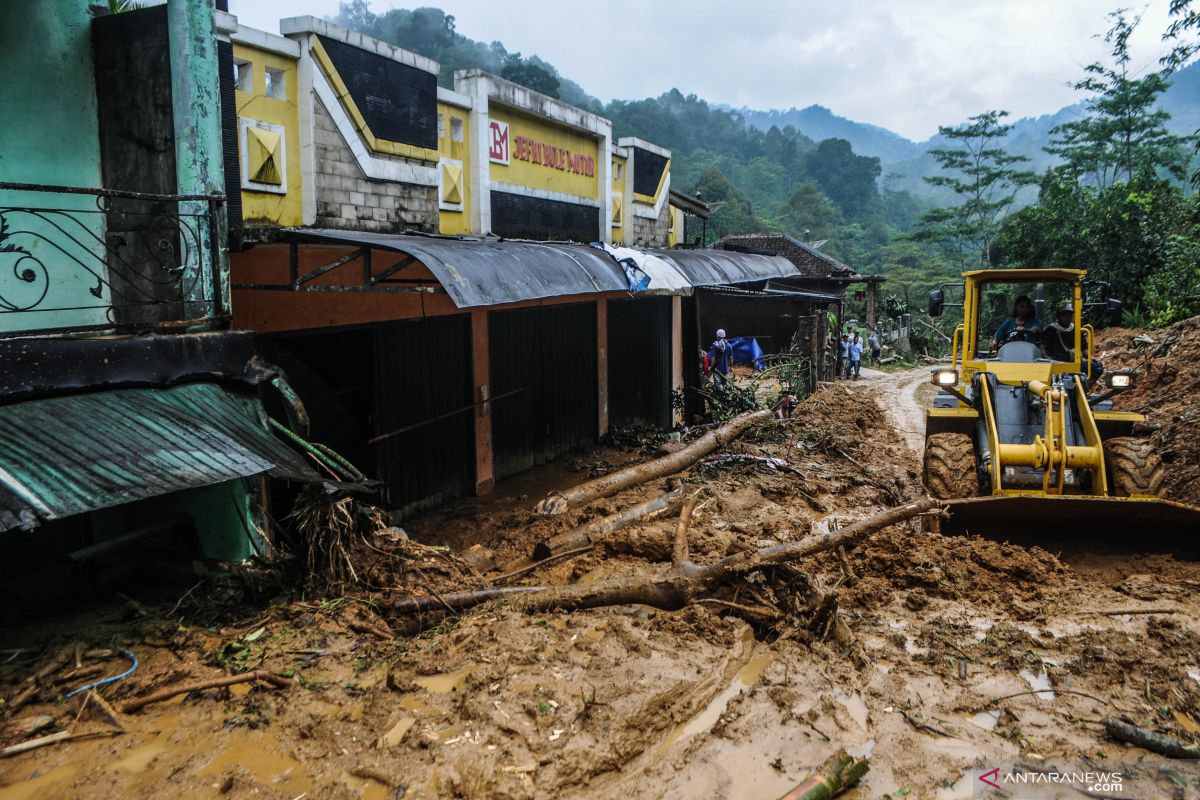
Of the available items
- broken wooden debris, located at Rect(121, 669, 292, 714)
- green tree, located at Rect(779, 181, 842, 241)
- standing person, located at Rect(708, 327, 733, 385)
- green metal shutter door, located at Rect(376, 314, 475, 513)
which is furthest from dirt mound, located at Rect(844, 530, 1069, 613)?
green tree, located at Rect(779, 181, 842, 241)

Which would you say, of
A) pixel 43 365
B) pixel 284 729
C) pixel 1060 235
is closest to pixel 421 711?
pixel 284 729

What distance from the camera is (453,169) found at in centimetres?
1152

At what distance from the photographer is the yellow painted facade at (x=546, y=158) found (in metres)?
12.8

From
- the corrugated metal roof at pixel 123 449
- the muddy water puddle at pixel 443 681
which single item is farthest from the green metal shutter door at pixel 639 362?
the muddy water puddle at pixel 443 681

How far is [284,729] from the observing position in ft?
15.3

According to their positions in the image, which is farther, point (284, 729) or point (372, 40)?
point (372, 40)

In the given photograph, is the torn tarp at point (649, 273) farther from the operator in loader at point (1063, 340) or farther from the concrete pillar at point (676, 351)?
the operator in loader at point (1063, 340)

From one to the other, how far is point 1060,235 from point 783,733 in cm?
2341

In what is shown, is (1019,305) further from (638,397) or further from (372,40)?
(372,40)

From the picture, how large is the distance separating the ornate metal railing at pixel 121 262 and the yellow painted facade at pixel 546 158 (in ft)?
20.8

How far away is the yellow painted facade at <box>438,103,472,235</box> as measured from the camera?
11352mm

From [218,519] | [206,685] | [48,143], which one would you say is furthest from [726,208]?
[206,685]

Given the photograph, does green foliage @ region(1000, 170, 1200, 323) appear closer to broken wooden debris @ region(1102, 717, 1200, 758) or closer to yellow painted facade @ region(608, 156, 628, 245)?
yellow painted facade @ region(608, 156, 628, 245)

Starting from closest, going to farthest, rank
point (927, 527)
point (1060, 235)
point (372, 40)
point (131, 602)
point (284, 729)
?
point (284, 729) < point (131, 602) < point (927, 527) < point (372, 40) < point (1060, 235)
